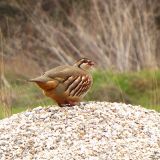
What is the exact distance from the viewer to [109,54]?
71.8 ft

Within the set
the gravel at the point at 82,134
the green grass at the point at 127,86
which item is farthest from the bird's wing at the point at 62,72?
the green grass at the point at 127,86

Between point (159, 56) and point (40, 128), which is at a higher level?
point (159, 56)

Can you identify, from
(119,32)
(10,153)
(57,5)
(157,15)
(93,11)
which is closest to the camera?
(10,153)

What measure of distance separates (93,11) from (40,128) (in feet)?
49.9

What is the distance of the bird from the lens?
894 centimetres

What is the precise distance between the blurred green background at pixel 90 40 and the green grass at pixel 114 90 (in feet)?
0.07

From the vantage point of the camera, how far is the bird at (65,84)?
8.94 meters

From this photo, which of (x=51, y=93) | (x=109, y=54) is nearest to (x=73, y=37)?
(x=109, y=54)

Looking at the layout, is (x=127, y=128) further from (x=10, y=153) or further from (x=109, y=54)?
(x=109, y=54)

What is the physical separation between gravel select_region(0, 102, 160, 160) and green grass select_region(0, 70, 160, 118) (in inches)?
171

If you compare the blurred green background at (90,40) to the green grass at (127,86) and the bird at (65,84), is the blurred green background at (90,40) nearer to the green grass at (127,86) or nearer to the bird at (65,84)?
the green grass at (127,86)

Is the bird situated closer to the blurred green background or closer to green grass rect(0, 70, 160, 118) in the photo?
green grass rect(0, 70, 160, 118)

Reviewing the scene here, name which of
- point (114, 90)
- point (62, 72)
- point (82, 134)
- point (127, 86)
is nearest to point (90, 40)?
point (127, 86)

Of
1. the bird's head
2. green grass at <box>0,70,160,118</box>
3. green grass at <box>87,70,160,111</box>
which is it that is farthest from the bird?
green grass at <box>87,70,160,111</box>
